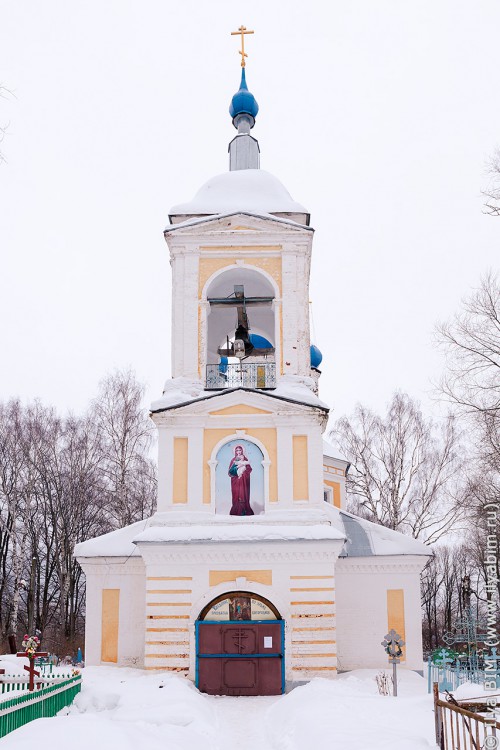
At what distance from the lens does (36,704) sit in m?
11.0

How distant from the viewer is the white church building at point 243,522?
1566 cm

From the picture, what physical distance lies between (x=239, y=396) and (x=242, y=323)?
1.66 m

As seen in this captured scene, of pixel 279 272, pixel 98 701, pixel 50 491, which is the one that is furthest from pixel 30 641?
pixel 50 491

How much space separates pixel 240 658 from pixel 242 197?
9.90 m

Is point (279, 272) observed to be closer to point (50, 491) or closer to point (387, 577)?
point (387, 577)

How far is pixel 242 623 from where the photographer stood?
15.7 m

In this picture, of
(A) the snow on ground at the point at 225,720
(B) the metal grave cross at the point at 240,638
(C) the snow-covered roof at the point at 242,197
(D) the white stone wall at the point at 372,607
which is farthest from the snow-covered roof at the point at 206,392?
(A) the snow on ground at the point at 225,720

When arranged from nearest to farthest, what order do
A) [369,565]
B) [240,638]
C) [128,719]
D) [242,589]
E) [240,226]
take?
[128,719]
[240,638]
[242,589]
[240,226]
[369,565]

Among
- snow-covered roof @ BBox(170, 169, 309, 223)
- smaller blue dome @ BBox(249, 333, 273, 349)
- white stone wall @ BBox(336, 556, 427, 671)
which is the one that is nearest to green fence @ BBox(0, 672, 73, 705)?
white stone wall @ BBox(336, 556, 427, 671)

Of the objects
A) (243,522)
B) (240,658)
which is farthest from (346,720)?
(243,522)

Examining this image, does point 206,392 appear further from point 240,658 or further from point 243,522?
point 240,658

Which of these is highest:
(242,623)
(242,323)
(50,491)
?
(242,323)

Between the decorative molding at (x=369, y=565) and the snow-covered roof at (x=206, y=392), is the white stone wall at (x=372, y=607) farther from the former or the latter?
the snow-covered roof at (x=206, y=392)

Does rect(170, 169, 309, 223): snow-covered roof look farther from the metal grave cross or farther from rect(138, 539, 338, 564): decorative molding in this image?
the metal grave cross
